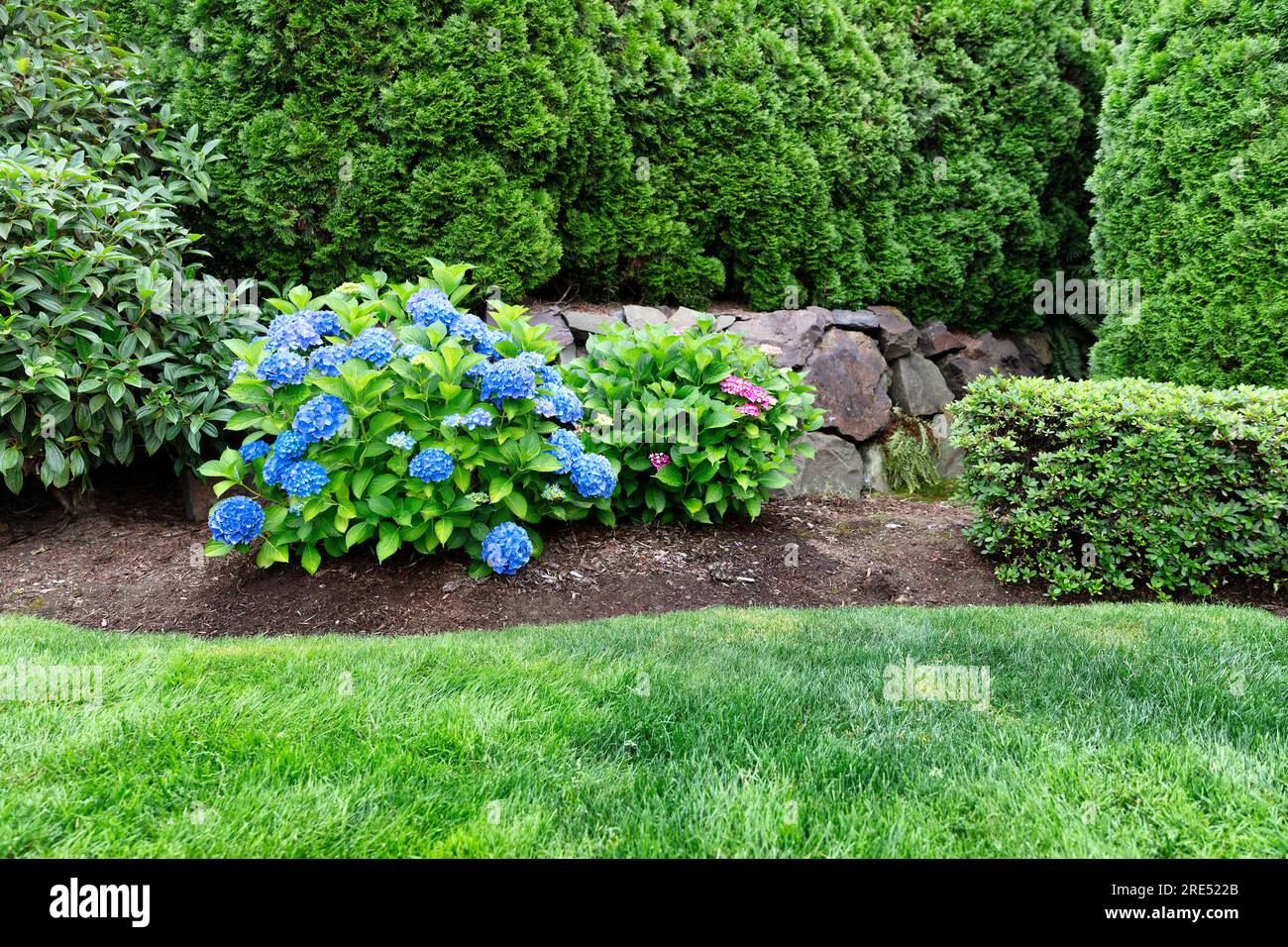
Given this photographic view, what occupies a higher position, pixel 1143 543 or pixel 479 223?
pixel 479 223

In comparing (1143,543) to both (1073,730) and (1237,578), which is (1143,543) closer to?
(1237,578)

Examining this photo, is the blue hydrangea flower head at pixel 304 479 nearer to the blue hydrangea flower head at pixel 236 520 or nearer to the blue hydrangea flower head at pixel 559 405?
the blue hydrangea flower head at pixel 236 520

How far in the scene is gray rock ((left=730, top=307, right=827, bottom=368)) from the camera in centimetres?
578

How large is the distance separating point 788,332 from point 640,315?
115cm

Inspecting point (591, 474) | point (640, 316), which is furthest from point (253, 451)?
point (640, 316)

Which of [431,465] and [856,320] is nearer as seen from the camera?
[431,465]

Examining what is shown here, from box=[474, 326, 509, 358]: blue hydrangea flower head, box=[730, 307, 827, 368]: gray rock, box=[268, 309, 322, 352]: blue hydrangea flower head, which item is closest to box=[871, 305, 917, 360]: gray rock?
box=[730, 307, 827, 368]: gray rock

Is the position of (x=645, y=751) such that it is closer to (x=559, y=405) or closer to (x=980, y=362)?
(x=559, y=405)

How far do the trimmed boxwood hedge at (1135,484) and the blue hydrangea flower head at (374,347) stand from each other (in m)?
3.07

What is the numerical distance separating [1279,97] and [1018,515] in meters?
3.26

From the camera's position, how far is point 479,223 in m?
4.80

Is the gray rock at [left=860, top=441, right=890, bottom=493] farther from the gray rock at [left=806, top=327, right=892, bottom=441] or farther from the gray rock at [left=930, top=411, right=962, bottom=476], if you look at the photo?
the gray rock at [left=930, top=411, right=962, bottom=476]

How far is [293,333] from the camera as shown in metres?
3.50

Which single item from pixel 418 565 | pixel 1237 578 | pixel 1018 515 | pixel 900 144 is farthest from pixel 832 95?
pixel 418 565
